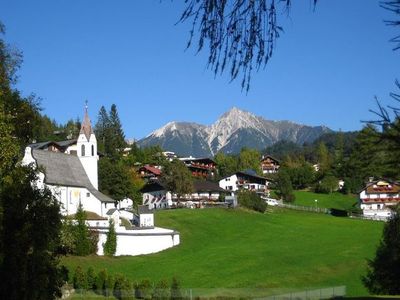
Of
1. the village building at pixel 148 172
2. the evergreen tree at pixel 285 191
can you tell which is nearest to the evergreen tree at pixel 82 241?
the evergreen tree at pixel 285 191

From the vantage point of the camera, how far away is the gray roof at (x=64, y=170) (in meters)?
65.4

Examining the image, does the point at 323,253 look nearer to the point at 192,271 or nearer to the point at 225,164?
the point at 192,271

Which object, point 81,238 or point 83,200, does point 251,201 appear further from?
point 81,238

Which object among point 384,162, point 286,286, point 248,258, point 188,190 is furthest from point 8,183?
point 188,190

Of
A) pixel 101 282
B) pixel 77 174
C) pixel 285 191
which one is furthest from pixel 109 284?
pixel 285 191

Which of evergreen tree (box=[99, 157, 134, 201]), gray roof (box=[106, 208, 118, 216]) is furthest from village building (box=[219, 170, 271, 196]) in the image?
gray roof (box=[106, 208, 118, 216])

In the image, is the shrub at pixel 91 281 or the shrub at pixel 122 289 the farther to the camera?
the shrub at pixel 91 281

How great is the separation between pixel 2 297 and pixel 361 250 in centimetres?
4162

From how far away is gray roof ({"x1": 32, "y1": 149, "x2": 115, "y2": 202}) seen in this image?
65438 millimetres

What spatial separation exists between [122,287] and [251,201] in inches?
1877

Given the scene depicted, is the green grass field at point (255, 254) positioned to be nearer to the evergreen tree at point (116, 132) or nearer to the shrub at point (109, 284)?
the shrub at point (109, 284)

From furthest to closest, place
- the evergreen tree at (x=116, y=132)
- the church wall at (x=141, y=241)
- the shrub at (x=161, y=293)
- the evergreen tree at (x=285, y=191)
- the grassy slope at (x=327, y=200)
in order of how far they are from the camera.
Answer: the evergreen tree at (x=116, y=132) < the evergreen tree at (x=285, y=191) < the grassy slope at (x=327, y=200) < the church wall at (x=141, y=241) < the shrub at (x=161, y=293)

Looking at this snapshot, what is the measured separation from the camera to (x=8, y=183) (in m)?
19.5

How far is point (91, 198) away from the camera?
6644 cm
